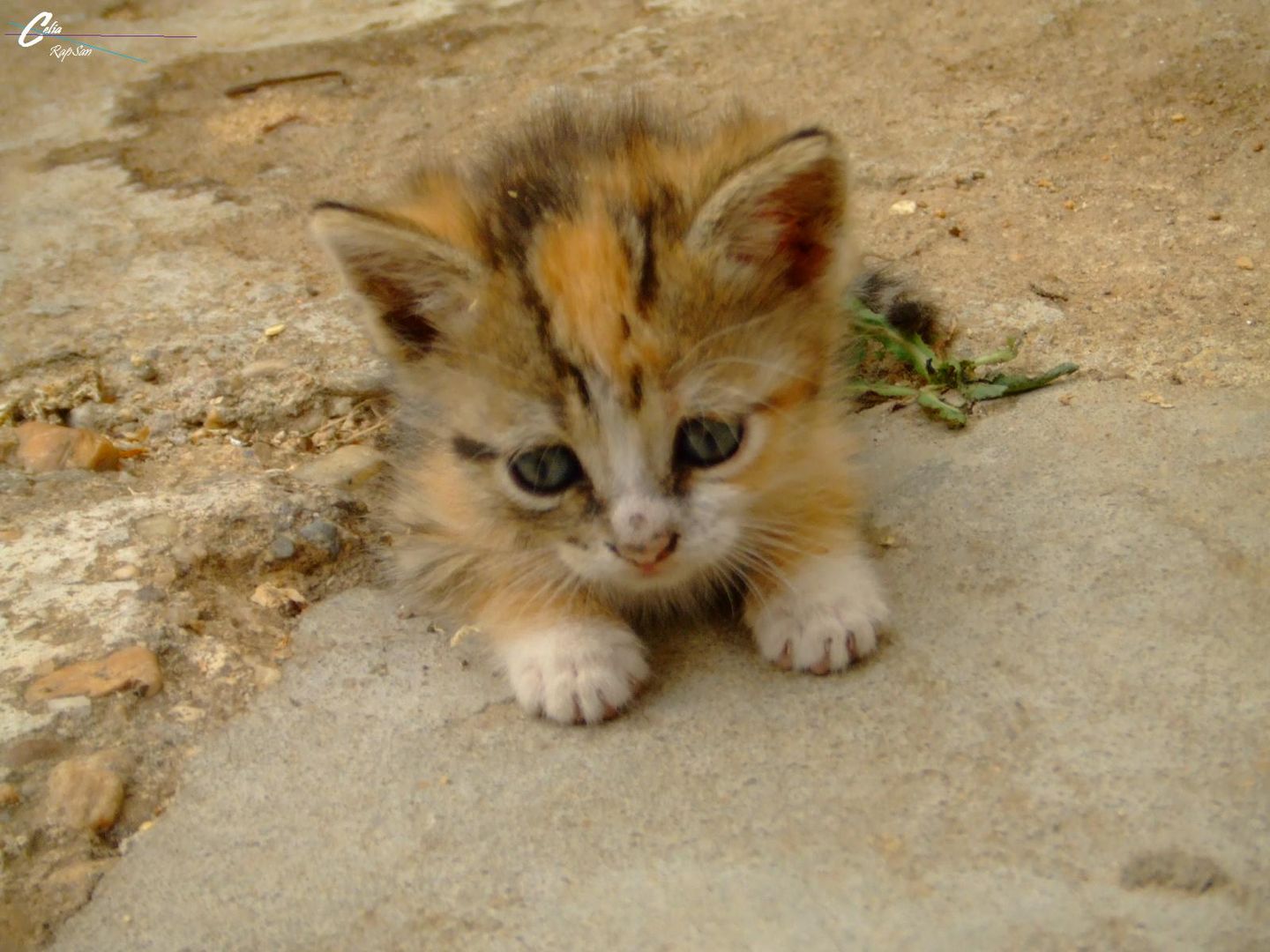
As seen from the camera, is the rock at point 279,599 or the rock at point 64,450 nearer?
the rock at point 279,599

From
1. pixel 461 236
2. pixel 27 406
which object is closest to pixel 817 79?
pixel 461 236

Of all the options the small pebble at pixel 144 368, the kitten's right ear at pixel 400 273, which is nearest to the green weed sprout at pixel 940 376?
the kitten's right ear at pixel 400 273

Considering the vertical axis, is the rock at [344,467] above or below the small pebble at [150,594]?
below

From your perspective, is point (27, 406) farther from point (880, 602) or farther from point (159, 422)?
point (880, 602)
